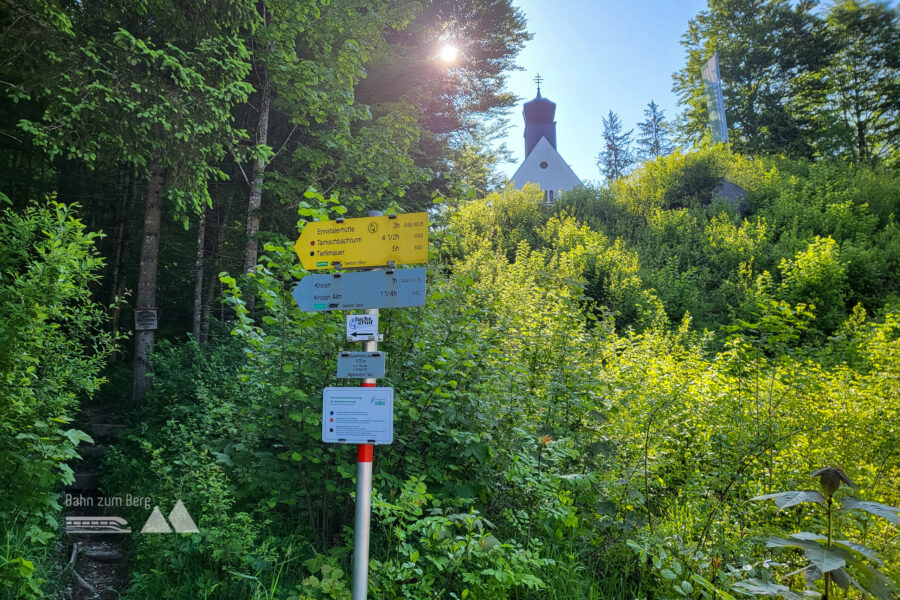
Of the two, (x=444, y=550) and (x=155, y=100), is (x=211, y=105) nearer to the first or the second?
(x=155, y=100)

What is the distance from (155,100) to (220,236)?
610cm

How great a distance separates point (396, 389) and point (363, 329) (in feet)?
3.88

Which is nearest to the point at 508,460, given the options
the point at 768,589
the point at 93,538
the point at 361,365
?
the point at 361,365

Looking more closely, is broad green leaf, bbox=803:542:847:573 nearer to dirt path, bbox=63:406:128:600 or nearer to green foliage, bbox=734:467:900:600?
green foliage, bbox=734:467:900:600

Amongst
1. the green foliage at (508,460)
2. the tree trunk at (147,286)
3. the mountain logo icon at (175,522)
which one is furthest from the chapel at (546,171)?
the mountain logo icon at (175,522)

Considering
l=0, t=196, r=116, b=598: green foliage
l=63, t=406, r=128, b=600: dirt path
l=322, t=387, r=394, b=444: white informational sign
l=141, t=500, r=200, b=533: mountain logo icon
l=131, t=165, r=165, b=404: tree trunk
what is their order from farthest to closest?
1. l=131, t=165, r=165, b=404: tree trunk
2. l=141, t=500, r=200, b=533: mountain logo icon
3. l=63, t=406, r=128, b=600: dirt path
4. l=0, t=196, r=116, b=598: green foliage
5. l=322, t=387, r=394, b=444: white informational sign

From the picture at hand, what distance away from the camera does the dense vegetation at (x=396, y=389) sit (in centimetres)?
319

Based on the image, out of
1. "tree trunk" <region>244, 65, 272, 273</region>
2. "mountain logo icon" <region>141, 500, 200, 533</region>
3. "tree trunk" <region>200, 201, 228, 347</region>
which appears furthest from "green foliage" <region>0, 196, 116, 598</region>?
"tree trunk" <region>200, 201, 228, 347</region>

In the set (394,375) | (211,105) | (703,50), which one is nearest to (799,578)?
(394,375)

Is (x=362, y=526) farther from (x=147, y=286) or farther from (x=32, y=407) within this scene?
(x=147, y=286)

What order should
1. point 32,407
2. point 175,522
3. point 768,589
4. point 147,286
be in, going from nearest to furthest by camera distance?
1. point 768,589
2. point 32,407
3. point 175,522
4. point 147,286

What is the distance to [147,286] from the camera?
8398 millimetres

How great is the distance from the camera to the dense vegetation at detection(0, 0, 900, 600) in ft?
10.5

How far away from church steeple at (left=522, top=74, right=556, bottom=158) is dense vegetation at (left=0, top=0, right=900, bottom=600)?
3705 centimetres
